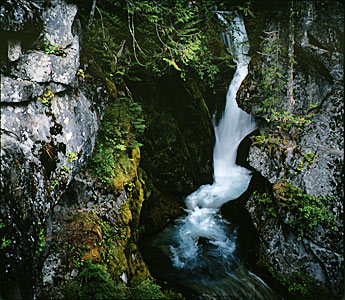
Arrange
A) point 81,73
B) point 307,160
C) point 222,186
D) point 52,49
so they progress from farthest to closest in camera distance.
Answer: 1. point 222,186
2. point 307,160
3. point 81,73
4. point 52,49

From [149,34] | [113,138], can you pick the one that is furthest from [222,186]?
[149,34]

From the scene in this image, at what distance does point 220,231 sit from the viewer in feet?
22.7

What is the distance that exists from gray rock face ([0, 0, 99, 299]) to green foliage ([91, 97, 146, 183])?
696 mm

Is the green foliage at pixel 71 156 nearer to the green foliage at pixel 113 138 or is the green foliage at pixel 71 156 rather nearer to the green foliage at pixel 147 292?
the green foliage at pixel 113 138

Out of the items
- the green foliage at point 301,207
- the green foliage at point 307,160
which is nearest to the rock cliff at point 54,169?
the green foliage at point 301,207

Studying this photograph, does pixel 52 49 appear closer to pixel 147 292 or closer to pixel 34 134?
pixel 34 134

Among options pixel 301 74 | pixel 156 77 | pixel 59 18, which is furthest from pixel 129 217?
pixel 301 74

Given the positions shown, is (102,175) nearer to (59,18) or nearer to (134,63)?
(59,18)

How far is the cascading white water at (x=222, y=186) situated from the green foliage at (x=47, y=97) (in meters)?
4.75

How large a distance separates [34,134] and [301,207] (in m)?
5.75

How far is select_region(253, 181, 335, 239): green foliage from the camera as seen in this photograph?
537 centimetres

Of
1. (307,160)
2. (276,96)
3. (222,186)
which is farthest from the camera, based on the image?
(222,186)

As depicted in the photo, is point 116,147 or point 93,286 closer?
point 93,286

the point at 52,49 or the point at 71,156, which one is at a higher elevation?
the point at 52,49
